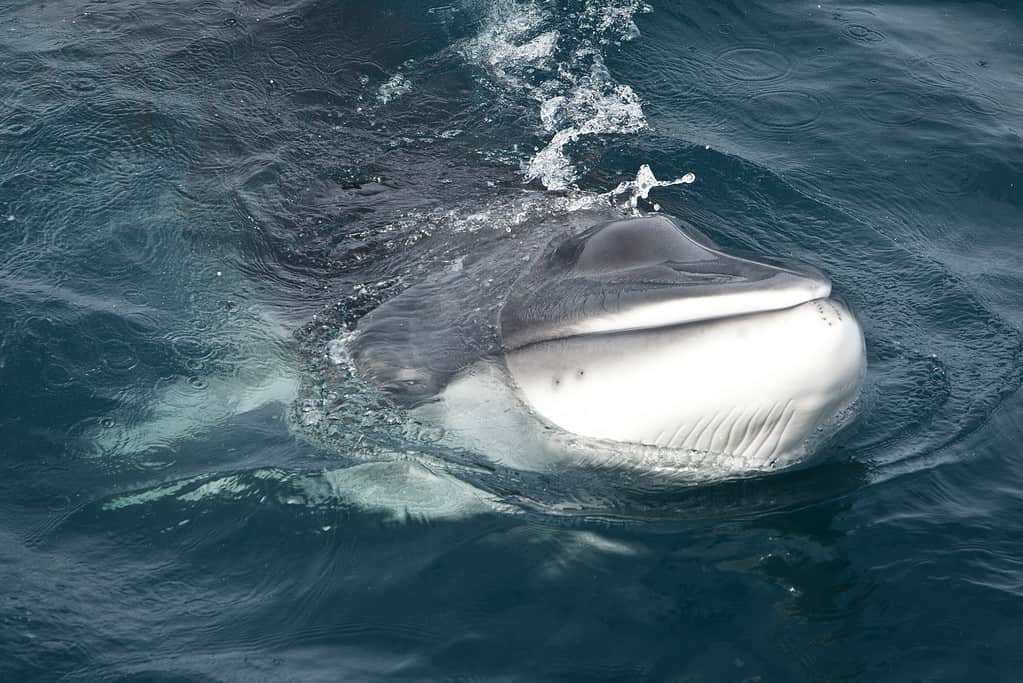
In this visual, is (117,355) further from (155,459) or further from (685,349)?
(685,349)

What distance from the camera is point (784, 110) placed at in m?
14.0

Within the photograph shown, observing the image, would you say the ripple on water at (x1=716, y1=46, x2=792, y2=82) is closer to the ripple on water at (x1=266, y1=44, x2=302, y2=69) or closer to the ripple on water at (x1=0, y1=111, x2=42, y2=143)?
the ripple on water at (x1=266, y1=44, x2=302, y2=69)

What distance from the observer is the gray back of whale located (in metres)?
7.10

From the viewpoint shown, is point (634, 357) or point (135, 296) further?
point (135, 296)

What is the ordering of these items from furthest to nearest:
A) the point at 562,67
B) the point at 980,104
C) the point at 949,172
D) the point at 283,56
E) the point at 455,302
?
the point at 980,104 → the point at 562,67 → the point at 949,172 → the point at 283,56 → the point at 455,302

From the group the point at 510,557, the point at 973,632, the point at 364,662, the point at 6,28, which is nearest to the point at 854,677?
the point at 973,632

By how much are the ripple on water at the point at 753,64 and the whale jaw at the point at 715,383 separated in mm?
7907

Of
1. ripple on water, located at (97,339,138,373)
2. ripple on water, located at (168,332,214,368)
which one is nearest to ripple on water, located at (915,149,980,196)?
ripple on water, located at (168,332,214,368)

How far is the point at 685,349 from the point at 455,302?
2.23 metres

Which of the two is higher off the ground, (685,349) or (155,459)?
(685,349)

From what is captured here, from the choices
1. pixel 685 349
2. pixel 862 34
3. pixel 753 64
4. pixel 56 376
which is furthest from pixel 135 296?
pixel 862 34

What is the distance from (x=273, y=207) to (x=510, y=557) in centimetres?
463

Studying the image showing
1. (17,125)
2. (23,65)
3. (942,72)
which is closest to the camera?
(17,125)

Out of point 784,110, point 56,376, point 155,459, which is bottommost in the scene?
point 155,459
